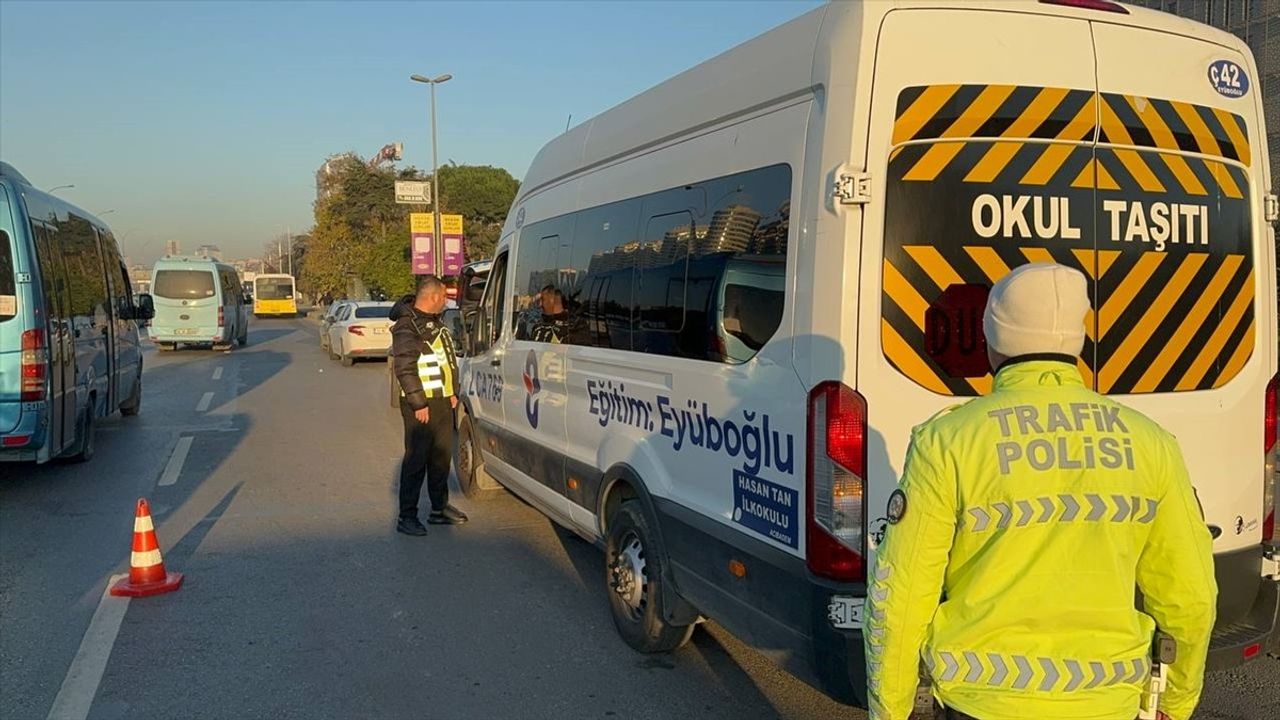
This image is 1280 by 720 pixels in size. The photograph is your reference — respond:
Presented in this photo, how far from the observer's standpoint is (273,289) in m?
55.2

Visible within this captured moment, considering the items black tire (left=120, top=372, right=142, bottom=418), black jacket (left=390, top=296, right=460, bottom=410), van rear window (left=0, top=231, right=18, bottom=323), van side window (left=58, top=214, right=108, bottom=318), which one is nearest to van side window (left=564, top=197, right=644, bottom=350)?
black jacket (left=390, top=296, right=460, bottom=410)

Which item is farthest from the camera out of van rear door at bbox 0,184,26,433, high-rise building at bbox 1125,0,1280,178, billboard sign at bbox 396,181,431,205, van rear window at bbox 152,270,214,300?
billboard sign at bbox 396,181,431,205

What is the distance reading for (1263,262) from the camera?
12.4 feet

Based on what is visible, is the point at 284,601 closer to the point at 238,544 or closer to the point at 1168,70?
the point at 238,544

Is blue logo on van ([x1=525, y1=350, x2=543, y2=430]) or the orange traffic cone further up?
blue logo on van ([x1=525, y1=350, x2=543, y2=430])

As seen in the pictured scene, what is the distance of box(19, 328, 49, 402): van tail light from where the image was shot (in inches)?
313

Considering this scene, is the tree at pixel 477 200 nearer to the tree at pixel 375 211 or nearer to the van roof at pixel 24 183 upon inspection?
the tree at pixel 375 211

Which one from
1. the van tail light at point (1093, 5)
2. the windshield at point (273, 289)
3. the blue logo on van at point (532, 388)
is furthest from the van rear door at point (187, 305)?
the windshield at point (273, 289)

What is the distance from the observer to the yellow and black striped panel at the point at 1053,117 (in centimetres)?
318

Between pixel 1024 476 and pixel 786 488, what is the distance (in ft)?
5.07

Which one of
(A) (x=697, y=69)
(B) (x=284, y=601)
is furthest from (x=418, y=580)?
(A) (x=697, y=69)

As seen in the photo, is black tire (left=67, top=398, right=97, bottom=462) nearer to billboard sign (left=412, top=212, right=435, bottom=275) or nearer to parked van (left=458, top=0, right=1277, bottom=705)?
parked van (left=458, top=0, right=1277, bottom=705)

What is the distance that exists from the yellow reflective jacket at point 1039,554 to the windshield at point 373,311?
21.7 meters

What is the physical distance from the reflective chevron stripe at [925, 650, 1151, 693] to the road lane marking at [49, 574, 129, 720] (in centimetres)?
381
